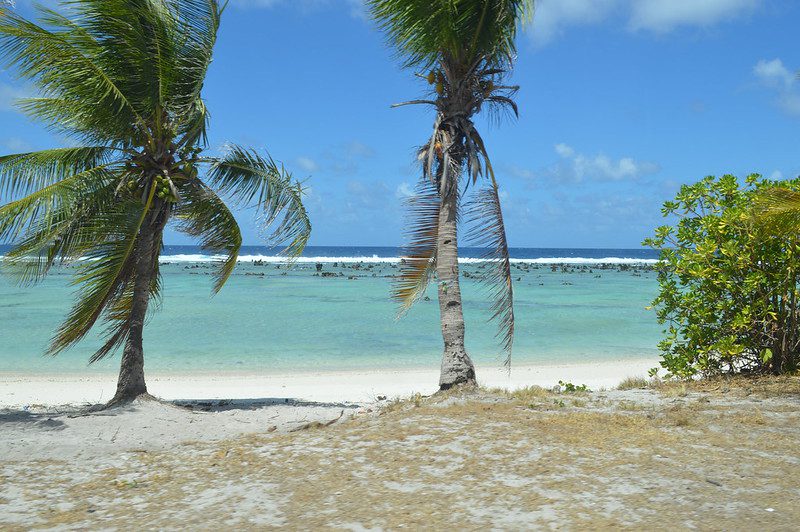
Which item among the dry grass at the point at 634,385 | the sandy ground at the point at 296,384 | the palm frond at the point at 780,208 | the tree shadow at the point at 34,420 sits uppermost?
the palm frond at the point at 780,208

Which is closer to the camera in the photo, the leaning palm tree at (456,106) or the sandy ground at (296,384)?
the leaning palm tree at (456,106)

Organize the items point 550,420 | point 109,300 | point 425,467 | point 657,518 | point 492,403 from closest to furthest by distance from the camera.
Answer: point 657,518, point 425,467, point 550,420, point 492,403, point 109,300

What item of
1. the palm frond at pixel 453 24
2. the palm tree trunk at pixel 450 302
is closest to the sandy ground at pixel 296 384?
the palm tree trunk at pixel 450 302

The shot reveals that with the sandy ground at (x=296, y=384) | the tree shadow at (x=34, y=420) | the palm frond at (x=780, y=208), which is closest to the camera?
the palm frond at (x=780, y=208)

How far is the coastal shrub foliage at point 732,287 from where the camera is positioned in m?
8.61

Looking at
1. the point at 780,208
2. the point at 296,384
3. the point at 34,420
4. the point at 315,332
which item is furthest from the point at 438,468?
the point at 315,332

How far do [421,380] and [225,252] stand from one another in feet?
19.4

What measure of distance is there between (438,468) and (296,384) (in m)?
8.74

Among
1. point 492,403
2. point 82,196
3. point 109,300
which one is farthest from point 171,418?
point 492,403

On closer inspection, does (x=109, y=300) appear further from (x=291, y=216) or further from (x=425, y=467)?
(x=425, y=467)

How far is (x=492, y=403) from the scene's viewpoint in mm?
7680

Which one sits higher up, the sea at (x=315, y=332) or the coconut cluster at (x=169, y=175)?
the coconut cluster at (x=169, y=175)

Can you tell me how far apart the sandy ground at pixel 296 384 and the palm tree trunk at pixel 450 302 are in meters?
2.81

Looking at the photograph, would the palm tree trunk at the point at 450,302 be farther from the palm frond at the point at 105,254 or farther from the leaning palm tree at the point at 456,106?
the palm frond at the point at 105,254
